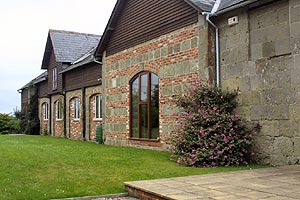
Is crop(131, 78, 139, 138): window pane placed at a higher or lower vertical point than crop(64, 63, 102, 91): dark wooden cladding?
lower

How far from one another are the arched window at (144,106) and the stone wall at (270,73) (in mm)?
3809

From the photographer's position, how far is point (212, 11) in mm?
10930

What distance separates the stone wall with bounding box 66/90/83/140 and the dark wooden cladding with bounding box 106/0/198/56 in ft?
22.1

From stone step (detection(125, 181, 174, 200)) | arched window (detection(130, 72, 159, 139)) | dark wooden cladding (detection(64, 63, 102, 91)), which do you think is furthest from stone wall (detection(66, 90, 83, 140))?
stone step (detection(125, 181, 174, 200))

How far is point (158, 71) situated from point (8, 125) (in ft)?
74.1

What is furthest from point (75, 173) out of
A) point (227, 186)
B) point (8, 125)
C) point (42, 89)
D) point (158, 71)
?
point (8, 125)

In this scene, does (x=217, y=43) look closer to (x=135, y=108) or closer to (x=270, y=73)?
(x=270, y=73)

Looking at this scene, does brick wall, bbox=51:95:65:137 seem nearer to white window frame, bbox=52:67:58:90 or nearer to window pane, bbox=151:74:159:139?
white window frame, bbox=52:67:58:90

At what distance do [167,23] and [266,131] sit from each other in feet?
17.8

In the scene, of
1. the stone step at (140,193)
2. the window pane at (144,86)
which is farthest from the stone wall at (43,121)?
the stone step at (140,193)

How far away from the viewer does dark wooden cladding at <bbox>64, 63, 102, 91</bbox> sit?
20.1 metres

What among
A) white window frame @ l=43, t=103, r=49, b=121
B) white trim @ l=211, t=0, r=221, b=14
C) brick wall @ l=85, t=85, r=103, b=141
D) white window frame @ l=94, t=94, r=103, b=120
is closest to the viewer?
white trim @ l=211, t=0, r=221, b=14

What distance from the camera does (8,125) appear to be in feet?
105

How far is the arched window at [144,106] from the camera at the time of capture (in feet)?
44.7
